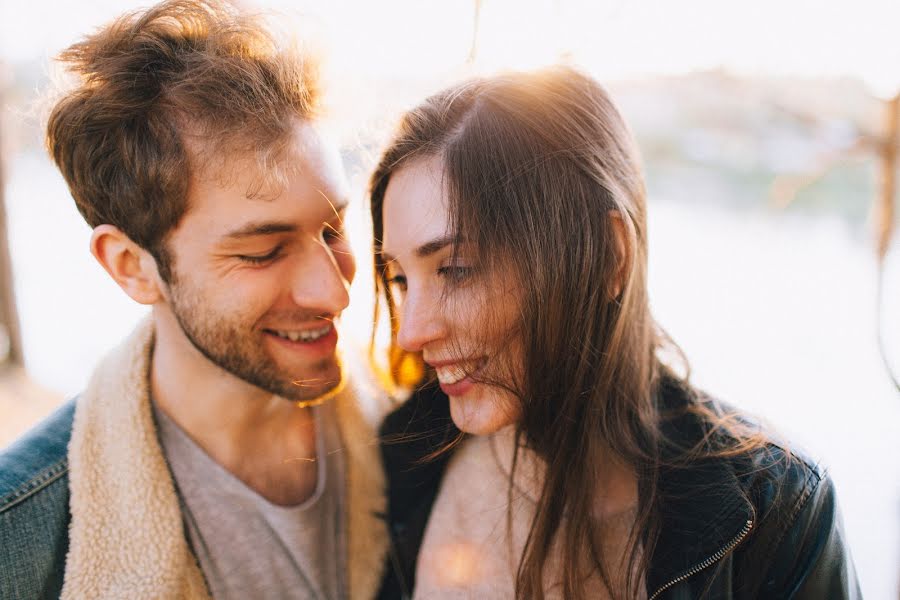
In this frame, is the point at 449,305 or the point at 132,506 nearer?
the point at 449,305

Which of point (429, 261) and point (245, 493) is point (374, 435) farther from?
point (429, 261)

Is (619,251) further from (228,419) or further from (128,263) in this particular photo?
(128,263)

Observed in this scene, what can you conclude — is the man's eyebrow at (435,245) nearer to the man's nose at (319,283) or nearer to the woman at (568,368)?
the woman at (568,368)

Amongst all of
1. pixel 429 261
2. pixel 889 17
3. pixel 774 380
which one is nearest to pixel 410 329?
pixel 429 261

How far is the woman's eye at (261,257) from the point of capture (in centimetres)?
170

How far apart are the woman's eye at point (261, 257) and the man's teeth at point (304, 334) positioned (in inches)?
7.7

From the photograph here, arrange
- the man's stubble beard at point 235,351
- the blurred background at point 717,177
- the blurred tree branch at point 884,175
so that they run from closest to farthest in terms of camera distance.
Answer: the blurred tree branch at point 884,175, the blurred background at point 717,177, the man's stubble beard at point 235,351

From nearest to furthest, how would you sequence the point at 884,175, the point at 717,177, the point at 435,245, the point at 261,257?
the point at 884,175
the point at 435,245
the point at 261,257
the point at 717,177

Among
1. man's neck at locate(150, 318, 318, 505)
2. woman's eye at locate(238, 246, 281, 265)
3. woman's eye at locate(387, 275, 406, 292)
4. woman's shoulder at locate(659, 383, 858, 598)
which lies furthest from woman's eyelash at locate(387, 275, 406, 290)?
woman's shoulder at locate(659, 383, 858, 598)

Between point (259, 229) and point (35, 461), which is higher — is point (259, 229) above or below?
above

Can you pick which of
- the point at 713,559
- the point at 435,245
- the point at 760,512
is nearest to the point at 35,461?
the point at 435,245

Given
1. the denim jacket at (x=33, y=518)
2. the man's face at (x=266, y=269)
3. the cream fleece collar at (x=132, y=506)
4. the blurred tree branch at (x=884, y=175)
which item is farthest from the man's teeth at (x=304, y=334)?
the blurred tree branch at (x=884, y=175)

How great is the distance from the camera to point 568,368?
1.52 m

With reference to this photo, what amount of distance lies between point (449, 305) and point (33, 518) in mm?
1095
